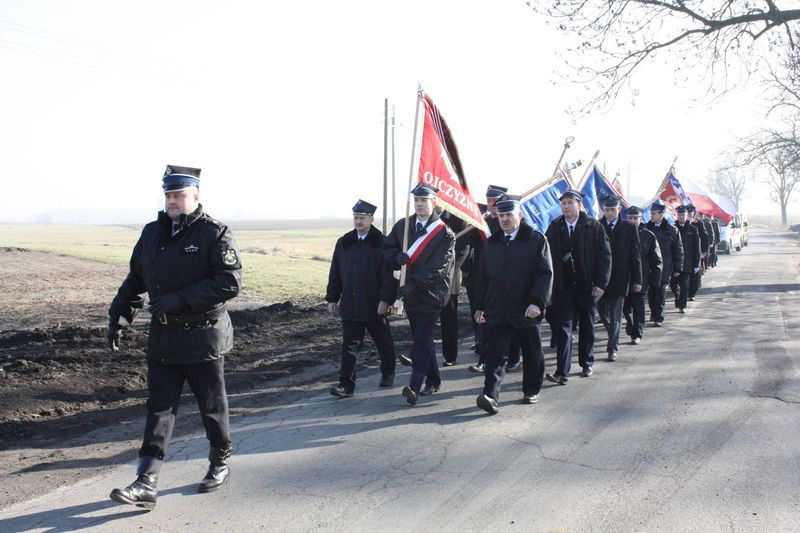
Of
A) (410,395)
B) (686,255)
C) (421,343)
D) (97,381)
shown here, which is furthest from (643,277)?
(97,381)

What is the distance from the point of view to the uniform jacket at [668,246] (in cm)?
1261

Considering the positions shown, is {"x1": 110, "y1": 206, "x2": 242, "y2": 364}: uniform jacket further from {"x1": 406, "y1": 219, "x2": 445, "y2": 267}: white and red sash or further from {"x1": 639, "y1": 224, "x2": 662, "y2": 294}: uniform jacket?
{"x1": 639, "y1": 224, "x2": 662, "y2": 294}: uniform jacket

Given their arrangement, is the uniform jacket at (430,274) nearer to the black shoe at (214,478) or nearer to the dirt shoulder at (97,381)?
the dirt shoulder at (97,381)

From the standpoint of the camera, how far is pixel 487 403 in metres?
6.39

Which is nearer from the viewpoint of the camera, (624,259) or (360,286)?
(360,286)

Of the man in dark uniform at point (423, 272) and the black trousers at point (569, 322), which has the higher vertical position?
the man in dark uniform at point (423, 272)

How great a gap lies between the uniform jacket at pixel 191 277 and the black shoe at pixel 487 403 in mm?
2627

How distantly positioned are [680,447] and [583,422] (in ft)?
3.03

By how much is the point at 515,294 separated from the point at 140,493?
Result: 3683mm

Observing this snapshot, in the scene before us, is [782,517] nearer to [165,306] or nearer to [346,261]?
[165,306]

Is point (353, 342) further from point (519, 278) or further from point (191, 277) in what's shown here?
point (191, 277)

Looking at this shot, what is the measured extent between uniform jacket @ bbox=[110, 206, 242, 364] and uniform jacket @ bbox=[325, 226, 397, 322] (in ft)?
8.60

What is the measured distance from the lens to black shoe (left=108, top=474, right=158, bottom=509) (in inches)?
169

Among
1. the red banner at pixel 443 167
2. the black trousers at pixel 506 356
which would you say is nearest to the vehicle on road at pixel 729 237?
the red banner at pixel 443 167
